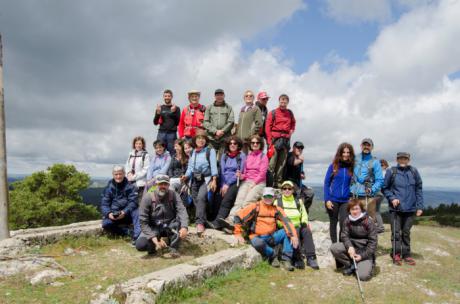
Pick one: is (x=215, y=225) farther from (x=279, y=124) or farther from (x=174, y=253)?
(x=279, y=124)

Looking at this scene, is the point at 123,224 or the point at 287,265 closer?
the point at 287,265

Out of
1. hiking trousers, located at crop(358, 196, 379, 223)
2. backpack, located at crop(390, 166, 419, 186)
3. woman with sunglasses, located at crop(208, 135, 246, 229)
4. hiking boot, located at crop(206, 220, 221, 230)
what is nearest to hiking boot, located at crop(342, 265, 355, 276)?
hiking trousers, located at crop(358, 196, 379, 223)

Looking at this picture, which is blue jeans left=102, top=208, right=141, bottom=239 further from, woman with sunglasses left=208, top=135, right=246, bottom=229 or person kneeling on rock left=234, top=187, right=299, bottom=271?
person kneeling on rock left=234, top=187, right=299, bottom=271

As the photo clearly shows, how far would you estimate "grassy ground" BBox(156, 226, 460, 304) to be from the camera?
5523mm

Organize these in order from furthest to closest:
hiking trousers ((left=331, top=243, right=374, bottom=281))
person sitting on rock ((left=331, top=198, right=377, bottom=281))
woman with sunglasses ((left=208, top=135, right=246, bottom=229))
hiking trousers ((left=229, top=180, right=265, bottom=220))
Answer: woman with sunglasses ((left=208, top=135, right=246, bottom=229)) → hiking trousers ((left=229, top=180, right=265, bottom=220)) → person sitting on rock ((left=331, top=198, right=377, bottom=281)) → hiking trousers ((left=331, top=243, right=374, bottom=281))

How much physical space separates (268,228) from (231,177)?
6.36ft

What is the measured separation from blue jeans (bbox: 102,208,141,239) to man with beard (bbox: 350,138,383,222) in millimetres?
5843

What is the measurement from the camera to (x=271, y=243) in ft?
24.3

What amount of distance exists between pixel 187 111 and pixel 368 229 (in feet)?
22.3

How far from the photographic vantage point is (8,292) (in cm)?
532

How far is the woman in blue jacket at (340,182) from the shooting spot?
7621mm

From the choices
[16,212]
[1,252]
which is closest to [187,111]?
[1,252]

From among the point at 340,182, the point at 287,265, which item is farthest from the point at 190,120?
the point at 287,265

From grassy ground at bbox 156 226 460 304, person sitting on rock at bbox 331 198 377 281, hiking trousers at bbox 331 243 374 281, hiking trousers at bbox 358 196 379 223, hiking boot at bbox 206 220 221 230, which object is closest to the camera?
grassy ground at bbox 156 226 460 304
